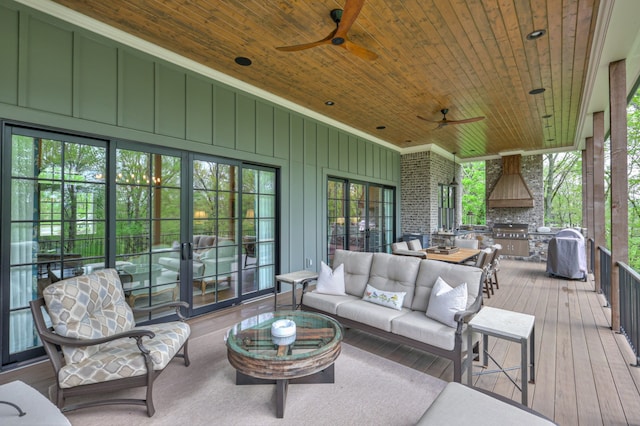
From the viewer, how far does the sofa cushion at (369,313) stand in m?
3.02

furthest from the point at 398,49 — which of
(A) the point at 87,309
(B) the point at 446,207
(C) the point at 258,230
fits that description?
(B) the point at 446,207

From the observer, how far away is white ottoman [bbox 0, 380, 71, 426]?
4.85 feet

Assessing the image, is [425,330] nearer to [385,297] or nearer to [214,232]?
[385,297]

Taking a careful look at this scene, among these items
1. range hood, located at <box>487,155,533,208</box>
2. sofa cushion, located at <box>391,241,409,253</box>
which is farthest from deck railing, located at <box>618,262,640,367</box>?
range hood, located at <box>487,155,533,208</box>

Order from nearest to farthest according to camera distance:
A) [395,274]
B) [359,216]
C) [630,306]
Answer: [630,306], [395,274], [359,216]

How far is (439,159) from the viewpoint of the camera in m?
9.30

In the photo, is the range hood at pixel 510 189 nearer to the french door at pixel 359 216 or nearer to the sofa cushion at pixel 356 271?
the french door at pixel 359 216

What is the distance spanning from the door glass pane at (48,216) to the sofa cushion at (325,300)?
2426 millimetres

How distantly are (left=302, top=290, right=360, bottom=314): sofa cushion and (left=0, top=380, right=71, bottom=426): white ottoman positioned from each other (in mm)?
2451

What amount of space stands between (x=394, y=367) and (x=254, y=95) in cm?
433

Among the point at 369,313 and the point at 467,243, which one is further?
the point at 467,243

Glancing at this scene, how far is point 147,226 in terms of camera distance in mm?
3758

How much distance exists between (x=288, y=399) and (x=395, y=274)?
177cm

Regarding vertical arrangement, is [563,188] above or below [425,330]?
above
